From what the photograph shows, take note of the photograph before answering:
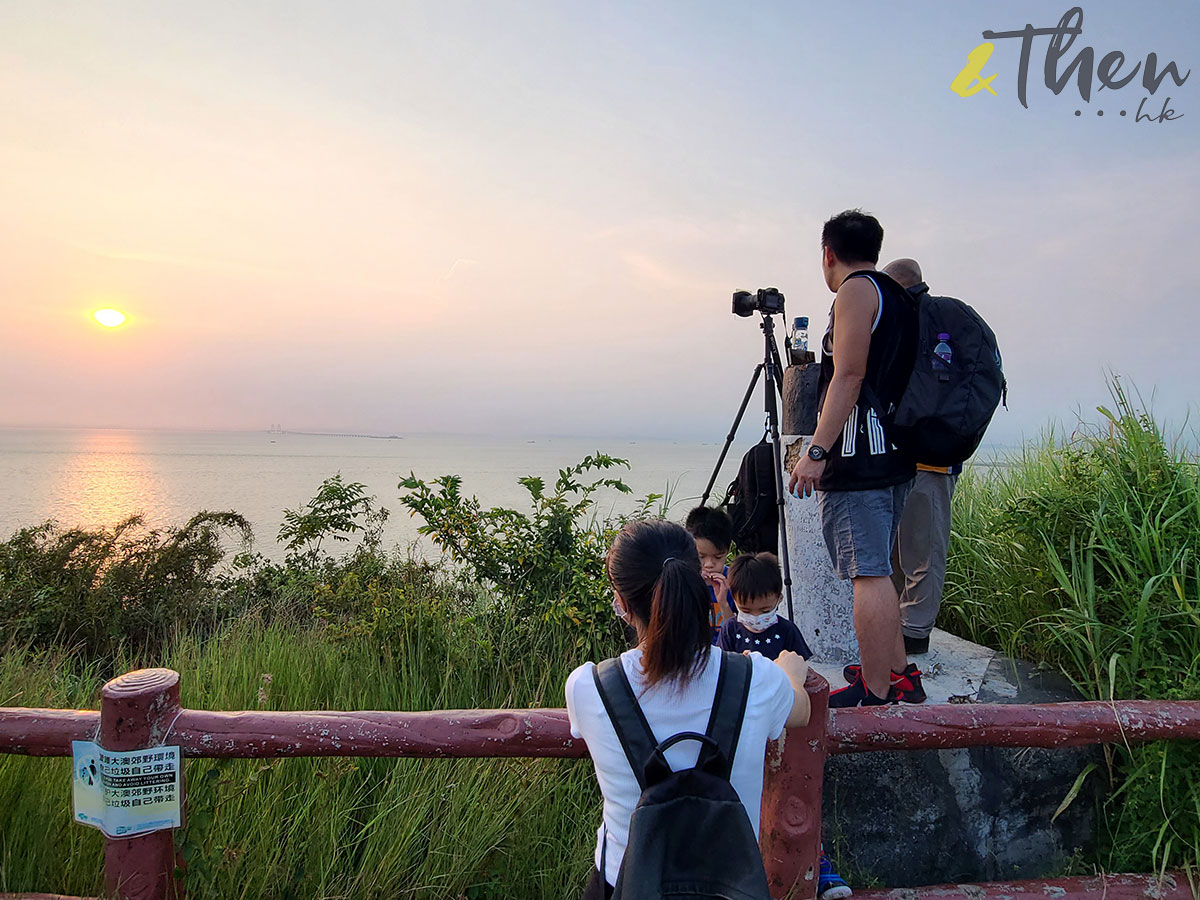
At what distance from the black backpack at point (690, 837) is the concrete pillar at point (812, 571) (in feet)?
7.77

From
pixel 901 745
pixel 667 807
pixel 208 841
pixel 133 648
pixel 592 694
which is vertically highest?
pixel 592 694

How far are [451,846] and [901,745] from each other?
1400 millimetres

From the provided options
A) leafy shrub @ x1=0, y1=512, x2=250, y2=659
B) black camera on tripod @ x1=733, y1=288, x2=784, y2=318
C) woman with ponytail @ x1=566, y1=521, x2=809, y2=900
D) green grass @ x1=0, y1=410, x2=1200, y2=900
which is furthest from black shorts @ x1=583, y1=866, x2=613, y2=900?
leafy shrub @ x1=0, y1=512, x2=250, y2=659

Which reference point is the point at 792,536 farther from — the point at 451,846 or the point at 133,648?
the point at 133,648

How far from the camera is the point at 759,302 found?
378 cm

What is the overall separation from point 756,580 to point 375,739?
4.49 ft

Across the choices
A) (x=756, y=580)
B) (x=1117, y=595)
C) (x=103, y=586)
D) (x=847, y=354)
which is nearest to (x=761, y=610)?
(x=756, y=580)

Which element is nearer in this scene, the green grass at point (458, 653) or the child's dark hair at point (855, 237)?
the green grass at point (458, 653)

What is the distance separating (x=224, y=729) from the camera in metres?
1.87

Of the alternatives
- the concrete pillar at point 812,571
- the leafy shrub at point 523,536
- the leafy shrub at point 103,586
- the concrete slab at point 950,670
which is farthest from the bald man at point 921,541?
the leafy shrub at point 103,586

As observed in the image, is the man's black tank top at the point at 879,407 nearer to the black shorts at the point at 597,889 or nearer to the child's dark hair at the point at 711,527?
the child's dark hair at the point at 711,527

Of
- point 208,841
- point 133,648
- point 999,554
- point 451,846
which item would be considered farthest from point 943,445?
point 133,648

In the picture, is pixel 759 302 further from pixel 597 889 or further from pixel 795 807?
pixel 597 889

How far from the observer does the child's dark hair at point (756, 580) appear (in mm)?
2570
